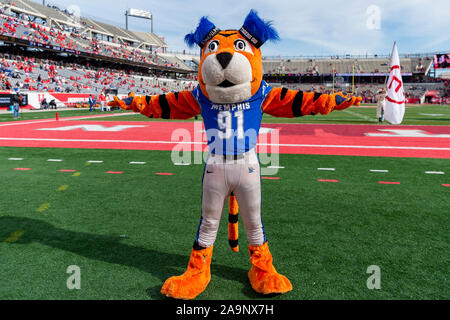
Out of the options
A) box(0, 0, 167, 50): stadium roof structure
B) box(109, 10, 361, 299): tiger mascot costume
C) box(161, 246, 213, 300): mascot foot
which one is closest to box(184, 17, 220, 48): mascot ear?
box(109, 10, 361, 299): tiger mascot costume

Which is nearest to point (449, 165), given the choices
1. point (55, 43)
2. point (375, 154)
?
point (375, 154)

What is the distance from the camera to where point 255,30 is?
108 inches

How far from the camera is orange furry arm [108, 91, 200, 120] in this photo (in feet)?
10.1

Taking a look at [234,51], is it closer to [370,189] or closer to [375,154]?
[370,189]

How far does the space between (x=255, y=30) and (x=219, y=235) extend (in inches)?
83.9

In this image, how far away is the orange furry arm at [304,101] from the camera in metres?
2.92

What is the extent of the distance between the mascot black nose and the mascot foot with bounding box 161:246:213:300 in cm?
148

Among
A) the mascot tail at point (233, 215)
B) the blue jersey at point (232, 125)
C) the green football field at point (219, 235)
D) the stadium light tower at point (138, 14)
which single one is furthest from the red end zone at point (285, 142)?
the stadium light tower at point (138, 14)

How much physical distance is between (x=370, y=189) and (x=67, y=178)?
16.9ft

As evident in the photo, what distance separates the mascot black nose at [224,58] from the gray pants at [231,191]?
28.4 inches

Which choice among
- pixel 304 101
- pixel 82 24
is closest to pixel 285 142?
pixel 304 101

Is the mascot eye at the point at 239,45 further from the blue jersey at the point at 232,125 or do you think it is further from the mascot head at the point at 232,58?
the blue jersey at the point at 232,125

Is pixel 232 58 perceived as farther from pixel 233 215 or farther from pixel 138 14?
pixel 138 14
